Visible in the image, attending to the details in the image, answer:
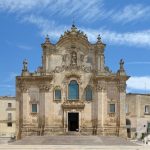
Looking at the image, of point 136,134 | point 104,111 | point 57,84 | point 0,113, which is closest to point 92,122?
point 104,111

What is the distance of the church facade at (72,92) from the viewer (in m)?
53.0

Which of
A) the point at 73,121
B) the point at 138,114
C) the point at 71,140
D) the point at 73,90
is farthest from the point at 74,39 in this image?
the point at 138,114

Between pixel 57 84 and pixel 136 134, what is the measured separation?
1614 centimetres

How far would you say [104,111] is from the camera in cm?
5341

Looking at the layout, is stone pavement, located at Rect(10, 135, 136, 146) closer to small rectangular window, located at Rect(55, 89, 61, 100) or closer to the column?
the column

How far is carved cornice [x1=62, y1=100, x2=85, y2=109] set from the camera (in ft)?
174

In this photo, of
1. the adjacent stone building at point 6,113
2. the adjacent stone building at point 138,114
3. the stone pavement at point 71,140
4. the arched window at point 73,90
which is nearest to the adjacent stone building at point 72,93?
the arched window at point 73,90

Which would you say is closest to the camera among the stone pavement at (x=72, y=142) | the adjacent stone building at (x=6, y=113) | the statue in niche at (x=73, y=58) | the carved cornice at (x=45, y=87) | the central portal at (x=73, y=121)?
the stone pavement at (x=72, y=142)

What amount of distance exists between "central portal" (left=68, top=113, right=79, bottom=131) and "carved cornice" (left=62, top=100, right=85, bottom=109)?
86 centimetres

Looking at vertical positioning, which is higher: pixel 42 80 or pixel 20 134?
pixel 42 80

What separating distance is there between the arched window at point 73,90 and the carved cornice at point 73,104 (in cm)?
46

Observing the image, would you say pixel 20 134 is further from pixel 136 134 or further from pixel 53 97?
pixel 136 134

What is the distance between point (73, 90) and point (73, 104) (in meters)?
1.55

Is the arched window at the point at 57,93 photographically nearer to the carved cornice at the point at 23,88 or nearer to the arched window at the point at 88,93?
the arched window at the point at 88,93
